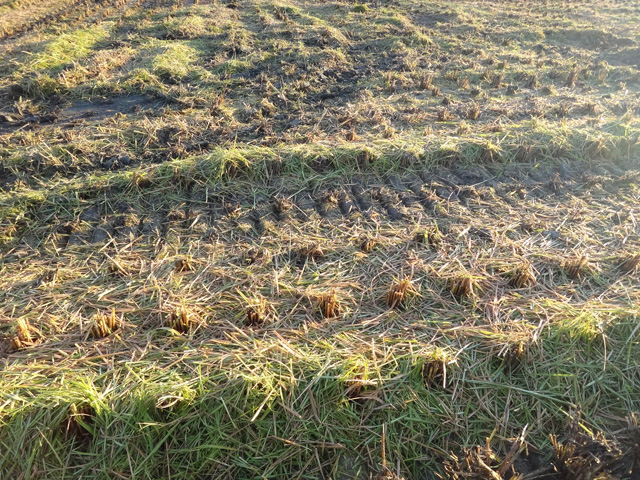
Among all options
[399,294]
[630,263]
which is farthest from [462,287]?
[630,263]

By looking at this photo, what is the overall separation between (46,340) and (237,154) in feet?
7.76

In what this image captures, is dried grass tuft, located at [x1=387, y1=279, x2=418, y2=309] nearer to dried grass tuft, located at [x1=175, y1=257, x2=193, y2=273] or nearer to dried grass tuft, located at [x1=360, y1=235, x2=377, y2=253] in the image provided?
dried grass tuft, located at [x1=360, y1=235, x2=377, y2=253]

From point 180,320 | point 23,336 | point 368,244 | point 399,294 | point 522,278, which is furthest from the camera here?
point 368,244

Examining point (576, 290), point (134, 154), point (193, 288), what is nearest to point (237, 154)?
point (134, 154)

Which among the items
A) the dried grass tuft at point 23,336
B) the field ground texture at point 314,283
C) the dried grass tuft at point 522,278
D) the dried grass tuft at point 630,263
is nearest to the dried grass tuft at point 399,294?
the field ground texture at point 314,283

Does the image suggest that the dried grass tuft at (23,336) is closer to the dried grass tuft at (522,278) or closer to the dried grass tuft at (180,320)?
the dried grass tuft at (180,320)

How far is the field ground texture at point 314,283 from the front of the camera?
1.96 m

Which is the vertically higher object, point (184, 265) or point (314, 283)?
point (184, 265)

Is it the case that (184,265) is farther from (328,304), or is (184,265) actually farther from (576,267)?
(576,267)

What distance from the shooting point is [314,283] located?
9.39 ft

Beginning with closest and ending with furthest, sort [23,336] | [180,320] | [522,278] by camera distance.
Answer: [23,336], [180,320], [522,278]

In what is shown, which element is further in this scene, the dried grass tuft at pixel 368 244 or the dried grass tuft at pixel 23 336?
the dried grass tuft at pixel 368 244

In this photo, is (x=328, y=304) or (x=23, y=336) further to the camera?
(x=328, y=304)

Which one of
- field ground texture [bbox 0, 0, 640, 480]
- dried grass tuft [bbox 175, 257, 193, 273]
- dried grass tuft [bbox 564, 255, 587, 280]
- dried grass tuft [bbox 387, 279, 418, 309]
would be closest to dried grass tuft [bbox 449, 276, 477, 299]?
field ground texture [bbox 0, 0, 640, 480]
